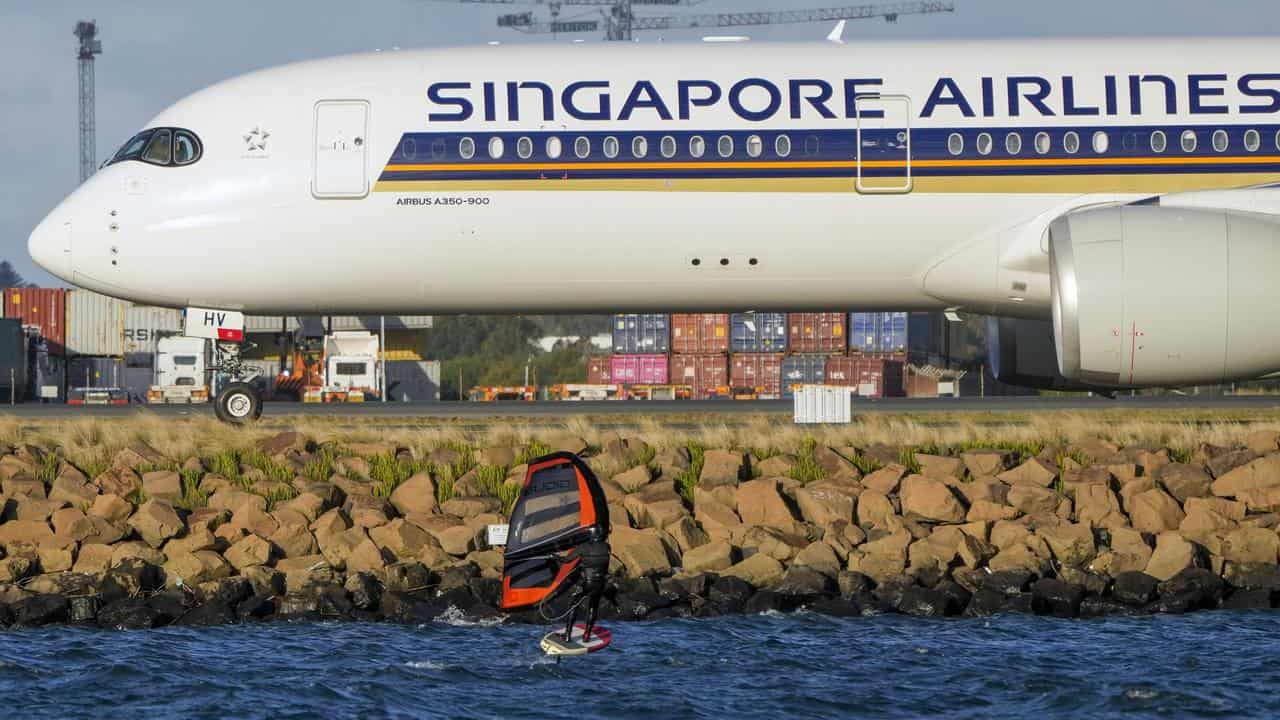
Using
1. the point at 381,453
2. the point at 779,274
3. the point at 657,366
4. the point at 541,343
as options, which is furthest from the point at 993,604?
the point at 541,343

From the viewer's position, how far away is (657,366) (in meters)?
55.3

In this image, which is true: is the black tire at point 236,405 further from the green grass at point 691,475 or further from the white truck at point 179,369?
the white truck at point 179,369

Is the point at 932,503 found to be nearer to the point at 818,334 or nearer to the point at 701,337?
the point at 818,334

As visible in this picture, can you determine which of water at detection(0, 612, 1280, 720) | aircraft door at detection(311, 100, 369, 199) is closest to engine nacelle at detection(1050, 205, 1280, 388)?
water at detection(0, 612, 1280, 720)

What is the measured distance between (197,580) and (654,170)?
27.8ft

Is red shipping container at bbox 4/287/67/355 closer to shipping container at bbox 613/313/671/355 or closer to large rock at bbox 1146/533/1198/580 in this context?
shipping container at bbox 613/313/671/355

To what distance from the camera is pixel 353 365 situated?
56438 millimetres

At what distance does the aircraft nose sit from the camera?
23156 millimetres

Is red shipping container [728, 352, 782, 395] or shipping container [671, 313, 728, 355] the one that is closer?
red shipping container [728, 352, 782, 395]

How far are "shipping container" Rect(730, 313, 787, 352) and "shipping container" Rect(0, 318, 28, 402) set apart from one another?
2413cm

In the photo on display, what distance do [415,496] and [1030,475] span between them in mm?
7805

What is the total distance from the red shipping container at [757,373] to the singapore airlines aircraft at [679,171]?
30.4m

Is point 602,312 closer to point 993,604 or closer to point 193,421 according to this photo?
point 193,421

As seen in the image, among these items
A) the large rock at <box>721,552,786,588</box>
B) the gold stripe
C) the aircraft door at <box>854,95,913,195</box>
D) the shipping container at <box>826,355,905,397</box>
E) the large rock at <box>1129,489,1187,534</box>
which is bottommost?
Answer: the large rock at <box>721,552,786,588</box>
